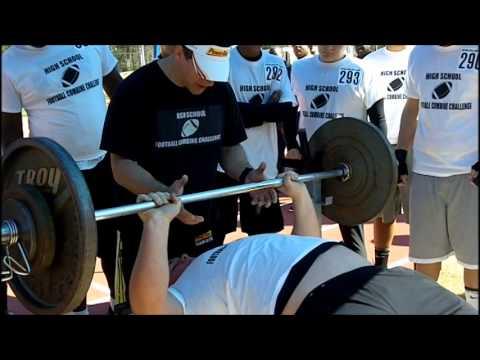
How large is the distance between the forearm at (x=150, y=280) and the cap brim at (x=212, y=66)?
76cm

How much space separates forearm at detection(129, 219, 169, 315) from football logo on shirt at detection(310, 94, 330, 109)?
2.04 meters

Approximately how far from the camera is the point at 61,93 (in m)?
3.22

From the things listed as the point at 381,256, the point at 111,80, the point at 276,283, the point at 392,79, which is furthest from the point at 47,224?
the point at 392,79

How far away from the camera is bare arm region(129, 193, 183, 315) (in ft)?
6.77

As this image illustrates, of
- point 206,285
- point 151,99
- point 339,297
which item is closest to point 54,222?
point 206,285

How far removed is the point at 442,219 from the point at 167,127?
1.47 m

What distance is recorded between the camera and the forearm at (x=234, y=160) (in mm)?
3145

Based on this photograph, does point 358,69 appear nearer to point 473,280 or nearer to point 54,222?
point 473,280

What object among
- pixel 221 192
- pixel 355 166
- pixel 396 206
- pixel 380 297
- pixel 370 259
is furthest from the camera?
pixel 370 259

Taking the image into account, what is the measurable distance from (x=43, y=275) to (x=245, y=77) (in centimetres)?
198

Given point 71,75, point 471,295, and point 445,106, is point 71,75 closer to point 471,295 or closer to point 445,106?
point 445,106

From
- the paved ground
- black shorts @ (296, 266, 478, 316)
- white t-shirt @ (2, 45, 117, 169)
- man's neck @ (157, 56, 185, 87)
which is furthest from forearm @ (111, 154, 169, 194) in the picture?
the paved ground

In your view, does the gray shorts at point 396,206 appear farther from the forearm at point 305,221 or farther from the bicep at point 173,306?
the bicep at point 173,306

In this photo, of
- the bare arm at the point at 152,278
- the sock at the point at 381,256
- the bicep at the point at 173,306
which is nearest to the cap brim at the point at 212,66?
the bare arm at the point at 152,278
